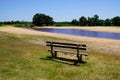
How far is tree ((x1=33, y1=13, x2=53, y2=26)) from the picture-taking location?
439 ft

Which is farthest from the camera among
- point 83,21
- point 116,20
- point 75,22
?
point 75,22

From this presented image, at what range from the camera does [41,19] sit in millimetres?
132875

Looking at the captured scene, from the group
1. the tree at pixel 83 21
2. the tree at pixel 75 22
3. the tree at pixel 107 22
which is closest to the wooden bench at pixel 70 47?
the tree at pixel 107 22

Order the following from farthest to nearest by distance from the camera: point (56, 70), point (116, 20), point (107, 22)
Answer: point (107, 22) < point (116, 20) < point (56, 70)

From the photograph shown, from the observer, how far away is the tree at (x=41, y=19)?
439 ft

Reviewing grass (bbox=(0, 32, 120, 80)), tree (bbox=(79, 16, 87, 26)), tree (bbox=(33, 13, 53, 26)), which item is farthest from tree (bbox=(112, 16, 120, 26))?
grass (bbox=(0, 32, 120, 80))

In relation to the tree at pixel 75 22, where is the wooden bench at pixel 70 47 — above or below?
above

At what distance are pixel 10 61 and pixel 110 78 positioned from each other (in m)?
5.95

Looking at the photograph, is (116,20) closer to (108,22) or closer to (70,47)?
(108,22)

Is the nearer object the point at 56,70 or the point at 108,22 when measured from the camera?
the point at 56,70

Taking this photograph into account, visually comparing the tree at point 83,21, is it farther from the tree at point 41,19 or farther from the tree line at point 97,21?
the tree at point 41,19

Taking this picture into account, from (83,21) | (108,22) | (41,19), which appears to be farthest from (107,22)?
(41,19)

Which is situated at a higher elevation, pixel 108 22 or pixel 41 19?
pixel 41 19

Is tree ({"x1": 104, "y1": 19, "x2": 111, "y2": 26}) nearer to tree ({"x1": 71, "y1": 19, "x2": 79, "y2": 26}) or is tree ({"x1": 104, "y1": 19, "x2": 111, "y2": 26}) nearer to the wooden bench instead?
tree ({"x1": 71, "y1": 19, "x2": 79, "y2": 26})
